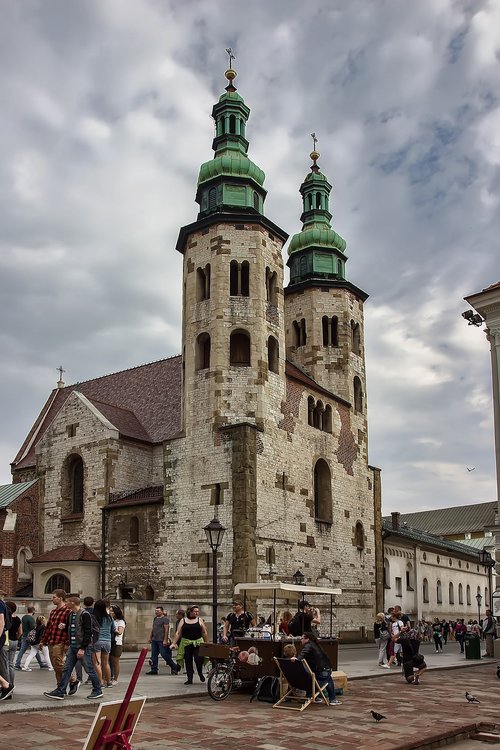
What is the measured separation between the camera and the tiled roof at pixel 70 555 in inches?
1383

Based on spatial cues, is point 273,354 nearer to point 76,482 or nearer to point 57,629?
point 76,482

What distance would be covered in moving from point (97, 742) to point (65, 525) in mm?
32609

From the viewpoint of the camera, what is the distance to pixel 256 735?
10.8 metres

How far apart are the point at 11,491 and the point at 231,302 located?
1449 centimetres

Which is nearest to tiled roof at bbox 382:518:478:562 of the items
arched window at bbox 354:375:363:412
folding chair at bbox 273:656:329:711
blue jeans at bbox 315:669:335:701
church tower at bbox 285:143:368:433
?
arched window at bbox 354:375:363:412

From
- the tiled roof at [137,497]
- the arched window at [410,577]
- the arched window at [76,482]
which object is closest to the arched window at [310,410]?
the tiled roof at [137,497]

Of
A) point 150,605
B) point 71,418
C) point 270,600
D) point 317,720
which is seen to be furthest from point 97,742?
point 71,418

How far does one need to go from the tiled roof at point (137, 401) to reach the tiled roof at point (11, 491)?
293cm

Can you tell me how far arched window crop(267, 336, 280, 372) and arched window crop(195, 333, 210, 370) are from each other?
2783 mm

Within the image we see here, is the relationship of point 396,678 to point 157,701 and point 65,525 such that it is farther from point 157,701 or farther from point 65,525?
point 65,525

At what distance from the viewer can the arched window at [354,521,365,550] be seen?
4014 cm

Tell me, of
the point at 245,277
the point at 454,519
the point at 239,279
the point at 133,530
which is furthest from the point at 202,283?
the point at 454,519

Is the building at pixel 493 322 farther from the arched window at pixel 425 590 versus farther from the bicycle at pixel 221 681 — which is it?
the arched window at pixel 425 590

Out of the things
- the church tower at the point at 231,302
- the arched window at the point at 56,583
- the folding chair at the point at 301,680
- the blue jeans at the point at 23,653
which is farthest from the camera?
the arched window at the point at 56,583
